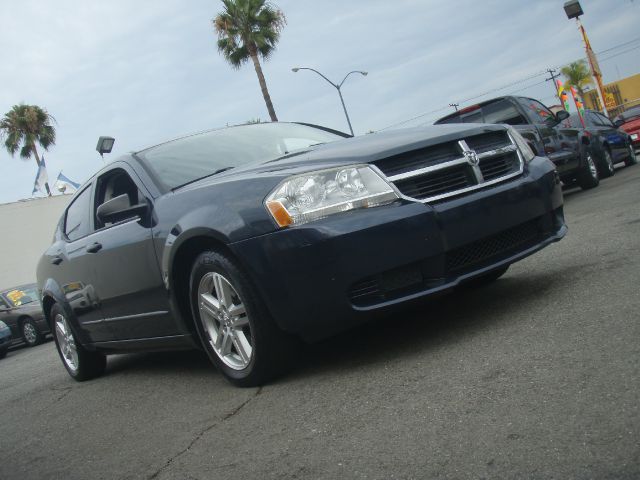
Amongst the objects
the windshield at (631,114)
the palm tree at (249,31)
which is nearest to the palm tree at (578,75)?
the palm tree at (249,31)

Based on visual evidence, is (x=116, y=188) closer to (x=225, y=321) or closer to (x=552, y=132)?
(x=225, y=321)

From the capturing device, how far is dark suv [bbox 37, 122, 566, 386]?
370 centimetres

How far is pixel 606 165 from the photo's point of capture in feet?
46.7

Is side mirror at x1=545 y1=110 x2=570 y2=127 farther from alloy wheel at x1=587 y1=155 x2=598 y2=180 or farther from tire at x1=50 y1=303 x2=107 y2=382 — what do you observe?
tire at x1=50 y1=303 x2=107 y2=382

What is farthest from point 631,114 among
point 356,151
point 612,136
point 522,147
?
point 356,151

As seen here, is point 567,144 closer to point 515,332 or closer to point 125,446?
point 515,332

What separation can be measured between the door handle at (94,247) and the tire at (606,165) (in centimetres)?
1111

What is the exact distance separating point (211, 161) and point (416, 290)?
1.81 m

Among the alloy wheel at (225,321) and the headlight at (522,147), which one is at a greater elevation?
the headlight at (522,147)

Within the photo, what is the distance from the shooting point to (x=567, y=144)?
40.0 ft

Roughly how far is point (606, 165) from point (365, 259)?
11.8 meters

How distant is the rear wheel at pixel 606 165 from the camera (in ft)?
46.4

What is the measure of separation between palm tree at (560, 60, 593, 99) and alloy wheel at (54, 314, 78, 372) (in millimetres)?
84505

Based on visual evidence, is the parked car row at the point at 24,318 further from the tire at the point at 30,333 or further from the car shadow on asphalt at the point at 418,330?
the car shadow on asphalt at the point at 418,330
